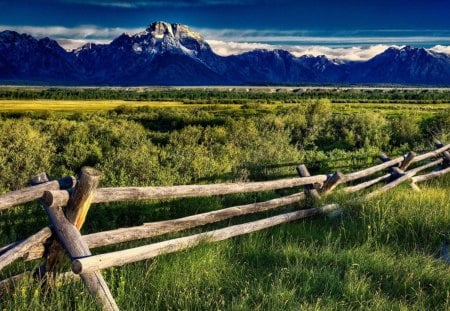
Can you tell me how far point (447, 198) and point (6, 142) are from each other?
523 inches

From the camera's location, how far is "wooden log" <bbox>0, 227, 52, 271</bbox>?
3.82 m

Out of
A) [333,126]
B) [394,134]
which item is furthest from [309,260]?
[333,126]

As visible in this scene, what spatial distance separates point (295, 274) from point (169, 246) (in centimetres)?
125

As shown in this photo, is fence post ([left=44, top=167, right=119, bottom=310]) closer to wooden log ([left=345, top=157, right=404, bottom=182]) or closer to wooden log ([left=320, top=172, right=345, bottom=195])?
wooden log ([left=320, top=172, right=345, bottom=195])

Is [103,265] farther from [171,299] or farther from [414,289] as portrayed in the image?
[414,289]

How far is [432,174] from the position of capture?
11562 millimetres

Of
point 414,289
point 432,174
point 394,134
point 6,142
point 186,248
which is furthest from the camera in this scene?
point 394,134

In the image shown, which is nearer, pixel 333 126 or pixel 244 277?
pixel 244 277

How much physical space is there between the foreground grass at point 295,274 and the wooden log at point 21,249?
8.6 inches

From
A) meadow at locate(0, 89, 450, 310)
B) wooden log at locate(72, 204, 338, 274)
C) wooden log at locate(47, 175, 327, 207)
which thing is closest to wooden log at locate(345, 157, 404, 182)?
meadow at locate(0, 89, 450, 310)

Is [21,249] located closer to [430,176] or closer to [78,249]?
[78,249]

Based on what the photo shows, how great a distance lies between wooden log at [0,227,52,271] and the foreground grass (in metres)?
0.22

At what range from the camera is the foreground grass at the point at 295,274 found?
13.0 feet

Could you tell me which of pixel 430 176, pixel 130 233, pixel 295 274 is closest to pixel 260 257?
pixel 295 274
